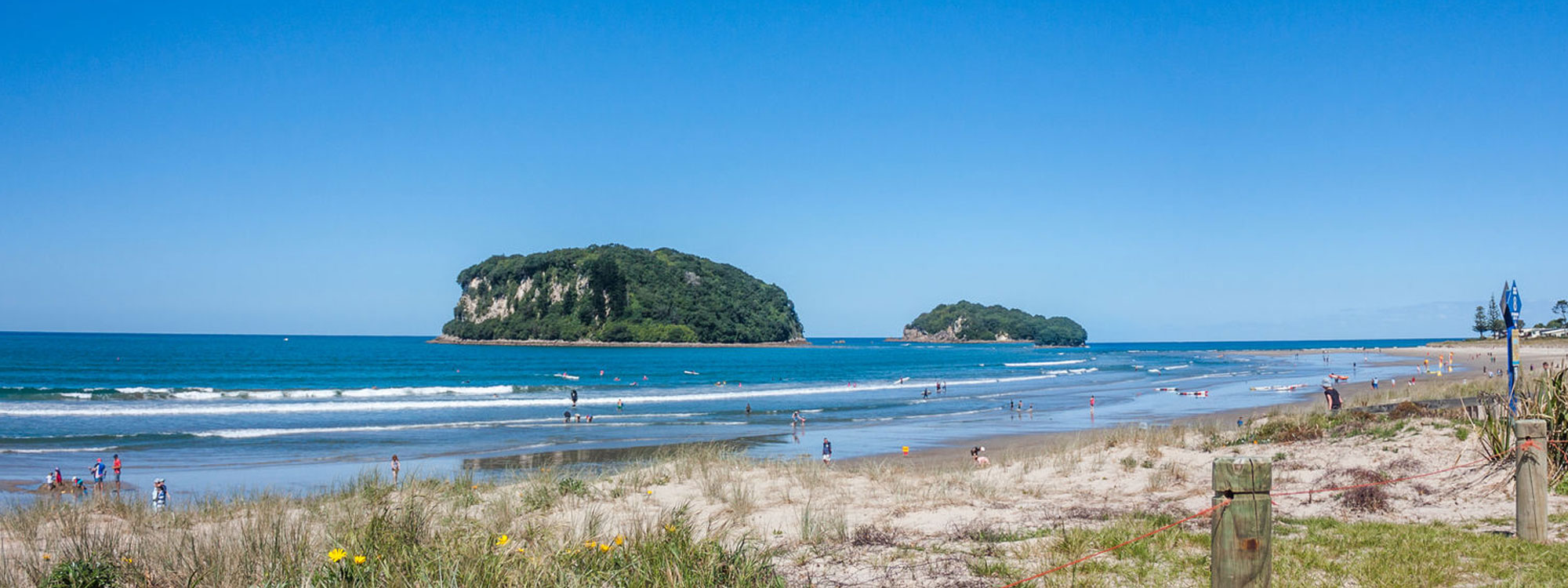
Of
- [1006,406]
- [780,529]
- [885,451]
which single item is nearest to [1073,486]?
[780,529]

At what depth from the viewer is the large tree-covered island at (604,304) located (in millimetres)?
167625

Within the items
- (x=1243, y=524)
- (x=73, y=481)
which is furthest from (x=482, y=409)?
(x=1243, y=524)

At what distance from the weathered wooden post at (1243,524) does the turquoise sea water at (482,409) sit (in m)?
16.9

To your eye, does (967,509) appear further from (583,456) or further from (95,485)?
(95,485)

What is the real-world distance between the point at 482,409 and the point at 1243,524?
40.1 m

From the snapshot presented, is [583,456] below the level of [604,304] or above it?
below

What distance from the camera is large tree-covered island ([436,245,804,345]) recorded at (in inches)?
6599

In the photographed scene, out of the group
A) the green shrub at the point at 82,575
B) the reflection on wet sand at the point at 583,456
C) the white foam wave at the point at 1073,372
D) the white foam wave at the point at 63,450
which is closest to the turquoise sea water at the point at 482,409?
the white foam wave at the point at 63,450

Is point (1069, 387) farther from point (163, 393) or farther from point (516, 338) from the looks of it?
point (516, 338)

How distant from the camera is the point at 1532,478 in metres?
6.58

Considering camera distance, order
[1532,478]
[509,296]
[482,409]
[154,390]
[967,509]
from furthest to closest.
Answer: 1. [509,296]
2. [154,390]
3. [482,409]
4. [967,509]
5. [1532,478]

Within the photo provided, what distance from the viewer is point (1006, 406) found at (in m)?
42.7

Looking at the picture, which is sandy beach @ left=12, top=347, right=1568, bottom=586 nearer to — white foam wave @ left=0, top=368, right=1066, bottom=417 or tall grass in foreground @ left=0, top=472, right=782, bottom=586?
tall grass in foreground @ left=0, top=472, right=782, bottom=586

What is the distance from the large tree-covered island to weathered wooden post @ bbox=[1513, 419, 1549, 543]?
160m
